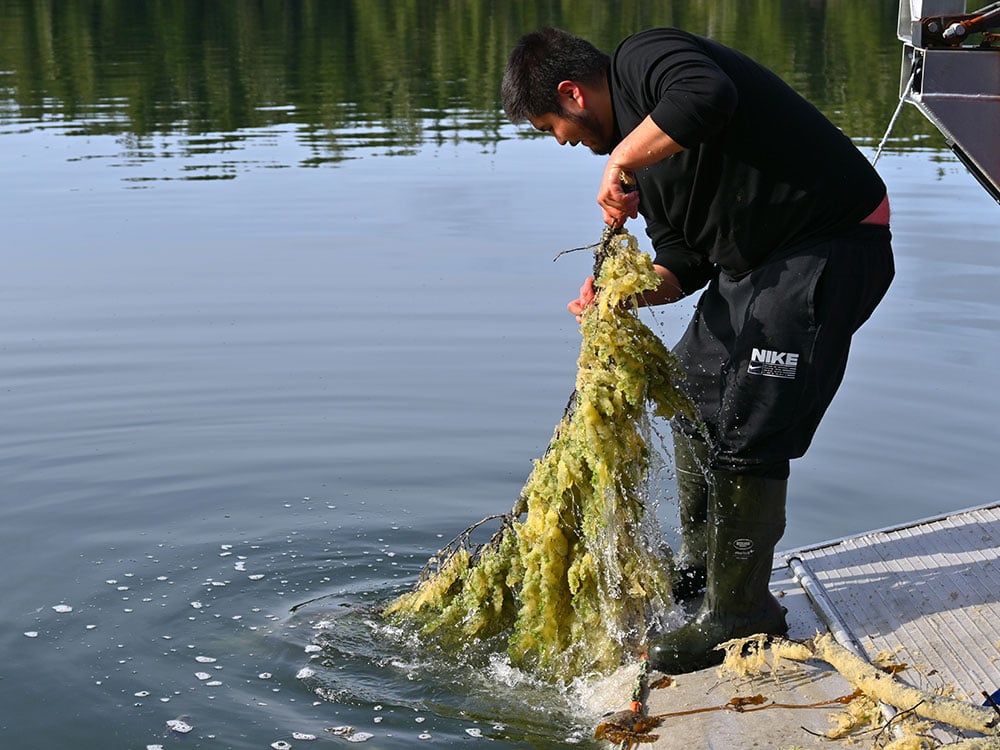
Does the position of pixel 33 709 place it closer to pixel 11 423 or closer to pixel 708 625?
pixel 708 625

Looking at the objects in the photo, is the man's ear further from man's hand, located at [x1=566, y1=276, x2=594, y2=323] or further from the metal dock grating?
the metal dock grating

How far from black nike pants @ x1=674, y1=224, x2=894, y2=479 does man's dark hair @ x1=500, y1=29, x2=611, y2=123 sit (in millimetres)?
836

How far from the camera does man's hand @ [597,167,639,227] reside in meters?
4.11

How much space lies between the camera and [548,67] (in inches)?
165

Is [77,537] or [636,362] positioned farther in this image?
[77,537]

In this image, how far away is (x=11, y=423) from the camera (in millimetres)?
7828

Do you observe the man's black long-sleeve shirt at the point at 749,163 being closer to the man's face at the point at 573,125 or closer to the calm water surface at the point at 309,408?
the man's face at the point at 573,125

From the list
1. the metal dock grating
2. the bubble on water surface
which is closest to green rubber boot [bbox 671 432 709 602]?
the metal dock grating

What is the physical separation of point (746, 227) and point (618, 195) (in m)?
0.43

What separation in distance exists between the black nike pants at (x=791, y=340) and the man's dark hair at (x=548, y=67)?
836 mm

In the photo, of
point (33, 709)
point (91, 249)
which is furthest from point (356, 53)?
point (33, 709)

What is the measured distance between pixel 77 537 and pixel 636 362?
3.25m

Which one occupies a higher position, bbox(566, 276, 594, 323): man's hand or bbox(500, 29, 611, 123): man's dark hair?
bbox(500, 29, 611, 123): man's dark hair

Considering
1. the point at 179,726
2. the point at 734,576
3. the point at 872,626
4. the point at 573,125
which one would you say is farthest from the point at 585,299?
the point at 179,726
